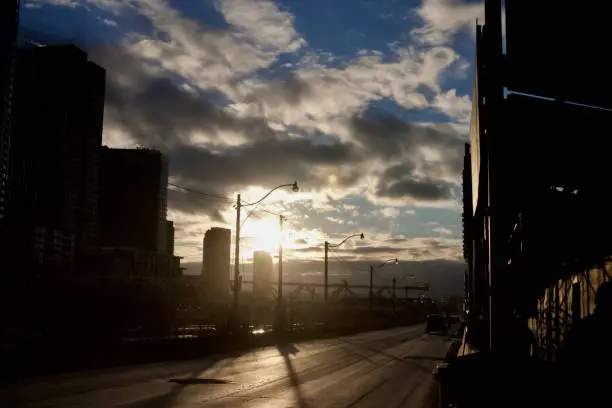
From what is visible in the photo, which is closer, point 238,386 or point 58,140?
point 238,386

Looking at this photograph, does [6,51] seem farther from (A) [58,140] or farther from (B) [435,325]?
(A) [58,140]

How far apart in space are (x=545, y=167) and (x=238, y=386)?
10.6 meters

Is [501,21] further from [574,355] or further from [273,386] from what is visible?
[273,386]

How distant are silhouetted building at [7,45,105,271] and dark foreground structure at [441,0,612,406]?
436 ft

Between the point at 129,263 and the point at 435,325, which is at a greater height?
the point at 129,263

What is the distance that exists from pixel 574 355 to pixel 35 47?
622ft

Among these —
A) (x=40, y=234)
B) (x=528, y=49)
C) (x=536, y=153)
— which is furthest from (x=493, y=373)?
(x=40, y=234)

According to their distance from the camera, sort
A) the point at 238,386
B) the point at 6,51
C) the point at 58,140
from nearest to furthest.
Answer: the point at 238,386
the point at 6,51
the point at 58,140

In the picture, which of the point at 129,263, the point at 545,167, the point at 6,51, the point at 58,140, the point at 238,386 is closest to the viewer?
the point at 545,167

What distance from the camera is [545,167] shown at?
1584 centimetres

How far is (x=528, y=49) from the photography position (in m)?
9.95

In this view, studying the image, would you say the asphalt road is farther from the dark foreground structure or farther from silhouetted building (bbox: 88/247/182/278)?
silhouetted building (bbox: 88/247/182/278)

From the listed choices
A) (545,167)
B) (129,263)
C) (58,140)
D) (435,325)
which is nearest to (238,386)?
(545,167)

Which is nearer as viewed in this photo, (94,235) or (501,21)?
(501,21)
